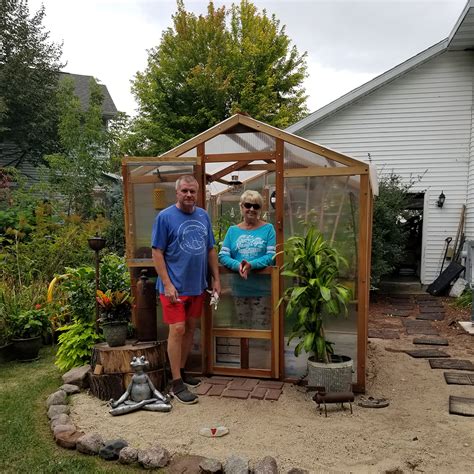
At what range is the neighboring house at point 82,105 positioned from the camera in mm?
14711

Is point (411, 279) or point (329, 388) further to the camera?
point (411, 279)

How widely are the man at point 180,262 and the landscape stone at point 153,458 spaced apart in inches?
32.3

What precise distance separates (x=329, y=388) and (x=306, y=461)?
0.95 meters

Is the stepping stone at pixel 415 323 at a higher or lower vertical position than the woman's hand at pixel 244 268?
lower

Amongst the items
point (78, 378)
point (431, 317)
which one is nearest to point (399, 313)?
point (431, 317)

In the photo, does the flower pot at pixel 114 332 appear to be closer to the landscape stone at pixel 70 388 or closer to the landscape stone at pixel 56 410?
the landscape stone at pixel 70 388

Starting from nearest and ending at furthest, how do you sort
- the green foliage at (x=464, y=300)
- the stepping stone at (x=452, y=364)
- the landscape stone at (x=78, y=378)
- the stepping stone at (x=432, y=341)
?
1. the landscape stone at (x=78, y=378)
2. the stepping stone at (x=452, y=364)
3. the stepping stone at (x=432, y=341)
4. the green foliage at (x=464, y=300)

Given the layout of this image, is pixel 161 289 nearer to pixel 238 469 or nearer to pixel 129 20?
pixel 238 469

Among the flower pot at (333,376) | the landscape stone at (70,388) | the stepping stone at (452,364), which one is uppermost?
the flower pot at (333,376)

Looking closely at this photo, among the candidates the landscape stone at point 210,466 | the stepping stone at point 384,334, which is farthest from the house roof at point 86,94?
the landscape stone at point 210,466

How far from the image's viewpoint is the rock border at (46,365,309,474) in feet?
7.98

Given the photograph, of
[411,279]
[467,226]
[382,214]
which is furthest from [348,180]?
[411,279]

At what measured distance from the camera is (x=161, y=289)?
3.55 meters

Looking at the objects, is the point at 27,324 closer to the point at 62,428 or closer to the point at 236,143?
the point at 62,428
